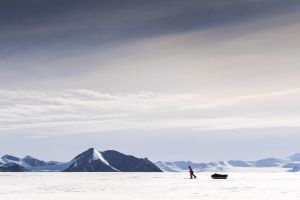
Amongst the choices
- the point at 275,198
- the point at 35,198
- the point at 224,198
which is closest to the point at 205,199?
the point at 224,198

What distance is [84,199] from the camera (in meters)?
44.1

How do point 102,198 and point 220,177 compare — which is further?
point 220,177

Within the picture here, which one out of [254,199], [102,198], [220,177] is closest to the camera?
[254,199]

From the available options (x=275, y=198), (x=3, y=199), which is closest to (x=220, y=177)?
(x=275, y=198)

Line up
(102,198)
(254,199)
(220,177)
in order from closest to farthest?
(254,199), (102,198), (220,177)

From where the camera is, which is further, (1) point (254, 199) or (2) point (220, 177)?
(2) point (220, 177)

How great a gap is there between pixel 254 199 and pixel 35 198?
67.3ft

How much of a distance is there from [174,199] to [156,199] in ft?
5.43

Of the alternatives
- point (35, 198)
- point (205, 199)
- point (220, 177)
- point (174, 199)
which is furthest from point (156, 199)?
point (220, 177)

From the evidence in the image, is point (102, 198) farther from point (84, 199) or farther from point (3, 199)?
point (3, 199)

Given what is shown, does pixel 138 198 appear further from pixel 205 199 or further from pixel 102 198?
pixel 205 199

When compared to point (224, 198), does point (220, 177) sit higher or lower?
higher

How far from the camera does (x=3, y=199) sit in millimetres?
43500

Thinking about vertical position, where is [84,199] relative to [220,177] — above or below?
below
